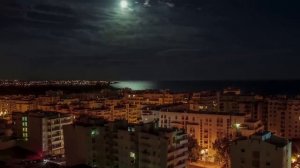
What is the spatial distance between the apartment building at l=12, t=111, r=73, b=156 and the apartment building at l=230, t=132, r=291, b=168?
50.1 ft

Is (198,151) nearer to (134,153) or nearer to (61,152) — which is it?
(134,153)

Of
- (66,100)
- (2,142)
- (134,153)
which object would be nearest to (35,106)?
(66,100)

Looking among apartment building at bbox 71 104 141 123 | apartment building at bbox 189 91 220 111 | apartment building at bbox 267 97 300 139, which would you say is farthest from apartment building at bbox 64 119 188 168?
apartment building at bbox 189 91 220 111

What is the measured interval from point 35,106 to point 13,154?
19387 millimetres

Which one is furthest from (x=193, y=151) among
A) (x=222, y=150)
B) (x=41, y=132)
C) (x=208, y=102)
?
(x=208, y=102)

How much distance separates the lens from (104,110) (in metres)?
38.8

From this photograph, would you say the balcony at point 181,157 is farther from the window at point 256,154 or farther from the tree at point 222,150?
the tree at point 222,150

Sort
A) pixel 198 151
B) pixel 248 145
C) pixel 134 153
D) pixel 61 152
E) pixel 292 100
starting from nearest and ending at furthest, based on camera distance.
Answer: pixel 248 145 → pixel 134 153 → pixel 198 151 → pixel 61 152 → pixel 292 100

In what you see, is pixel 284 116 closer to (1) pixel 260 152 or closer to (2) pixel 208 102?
(2) pixel 208 102

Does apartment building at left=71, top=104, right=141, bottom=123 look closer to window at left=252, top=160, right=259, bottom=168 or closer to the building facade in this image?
the building facade

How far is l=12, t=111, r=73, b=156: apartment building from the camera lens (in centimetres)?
2716

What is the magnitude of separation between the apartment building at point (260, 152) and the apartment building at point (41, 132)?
15.3 m

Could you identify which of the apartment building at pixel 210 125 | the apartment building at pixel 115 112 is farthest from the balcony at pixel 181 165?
the apartment building at pixel 115 112

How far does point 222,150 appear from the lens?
77.3 feet
